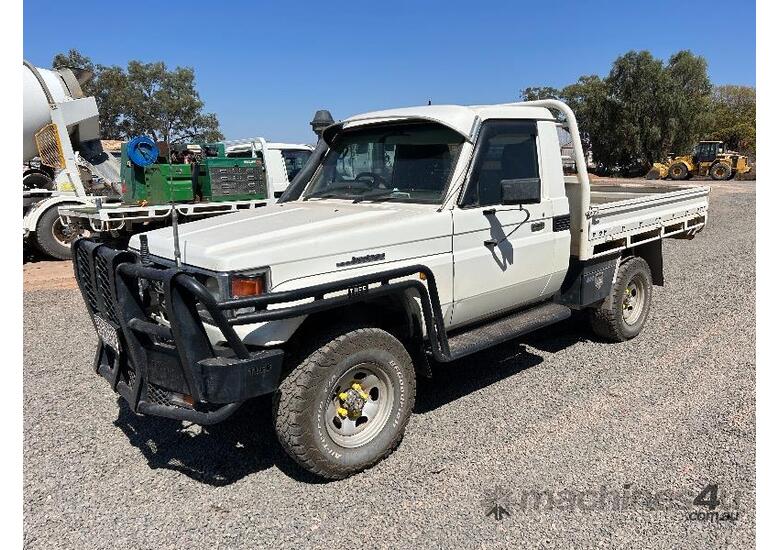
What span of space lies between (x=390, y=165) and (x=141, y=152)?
7402 millimetres

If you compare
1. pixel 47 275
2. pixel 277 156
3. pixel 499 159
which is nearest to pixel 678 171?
pixel 277 156

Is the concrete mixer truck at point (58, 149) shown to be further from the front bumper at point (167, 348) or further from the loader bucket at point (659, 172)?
the loader bucket at point (659, 172)

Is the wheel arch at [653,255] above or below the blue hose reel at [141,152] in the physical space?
below

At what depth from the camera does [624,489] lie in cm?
346

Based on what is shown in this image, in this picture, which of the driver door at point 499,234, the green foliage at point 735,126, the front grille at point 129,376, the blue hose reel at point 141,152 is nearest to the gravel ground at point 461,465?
the front grille at point 129,376

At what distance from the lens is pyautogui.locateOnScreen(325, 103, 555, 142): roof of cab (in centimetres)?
433

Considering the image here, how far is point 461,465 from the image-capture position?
148 inches

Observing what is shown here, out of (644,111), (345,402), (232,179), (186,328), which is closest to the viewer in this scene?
(186,328)

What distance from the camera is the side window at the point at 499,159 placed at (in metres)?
4.27

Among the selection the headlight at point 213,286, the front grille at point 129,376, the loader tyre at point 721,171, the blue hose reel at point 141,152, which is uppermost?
the loader tyre at point 721,171

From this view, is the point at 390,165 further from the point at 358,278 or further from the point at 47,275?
the point at 47,275

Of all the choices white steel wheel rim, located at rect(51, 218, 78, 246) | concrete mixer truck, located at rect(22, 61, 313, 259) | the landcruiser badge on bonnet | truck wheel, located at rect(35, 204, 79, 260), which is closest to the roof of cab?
the landcruiser badge on bonnet

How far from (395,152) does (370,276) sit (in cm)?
148

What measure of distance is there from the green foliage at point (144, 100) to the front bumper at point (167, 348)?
88.5ft
